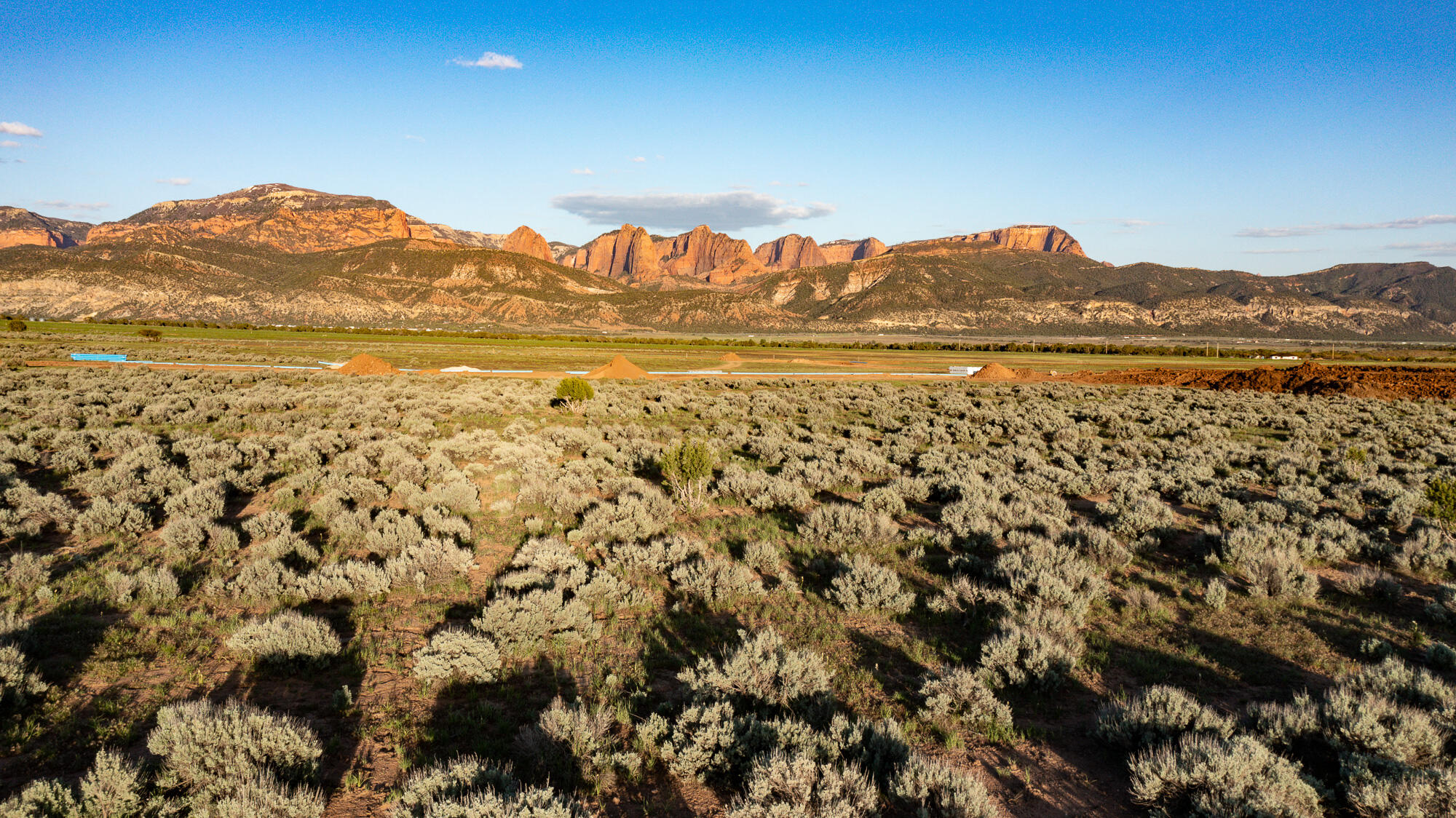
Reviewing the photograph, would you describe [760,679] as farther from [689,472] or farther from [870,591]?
[689,472]

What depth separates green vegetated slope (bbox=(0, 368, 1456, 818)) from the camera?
4.17 m

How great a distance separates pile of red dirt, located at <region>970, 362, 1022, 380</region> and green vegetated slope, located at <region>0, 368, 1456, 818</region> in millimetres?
29410

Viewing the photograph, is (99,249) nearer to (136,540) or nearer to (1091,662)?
(136,540)

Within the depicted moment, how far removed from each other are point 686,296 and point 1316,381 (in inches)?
5682

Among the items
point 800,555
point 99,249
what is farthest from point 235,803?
point 99,249

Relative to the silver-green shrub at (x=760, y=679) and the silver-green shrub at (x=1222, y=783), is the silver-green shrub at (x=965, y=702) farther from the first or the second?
the silver-green shrub at (x=1222, y=783)

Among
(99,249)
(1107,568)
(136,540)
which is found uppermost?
(99,249)

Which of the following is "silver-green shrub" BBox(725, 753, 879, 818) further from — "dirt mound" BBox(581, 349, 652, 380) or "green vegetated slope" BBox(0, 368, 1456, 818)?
"dirt mound" BBox(581, 349, 652, 380)

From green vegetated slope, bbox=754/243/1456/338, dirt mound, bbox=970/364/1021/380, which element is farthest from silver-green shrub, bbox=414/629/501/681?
green vegetated slope, bbox=754/243/1456/338

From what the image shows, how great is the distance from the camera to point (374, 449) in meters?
14.6

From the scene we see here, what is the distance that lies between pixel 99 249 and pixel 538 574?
216 meters

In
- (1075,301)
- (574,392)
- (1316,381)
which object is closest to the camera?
(574,392)

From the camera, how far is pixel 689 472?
39.1 ft

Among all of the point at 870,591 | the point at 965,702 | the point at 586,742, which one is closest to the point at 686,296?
the point at 870,591
